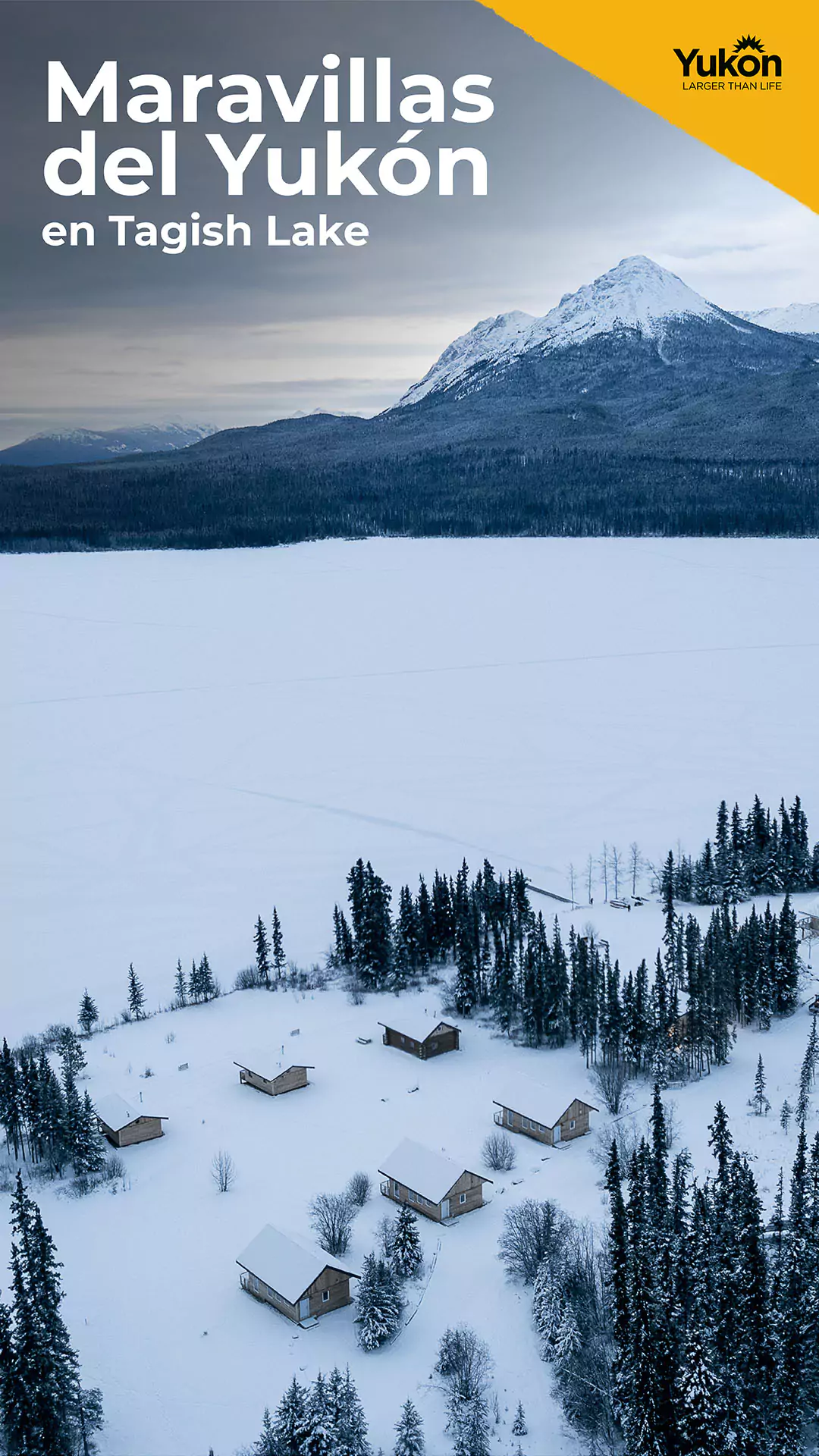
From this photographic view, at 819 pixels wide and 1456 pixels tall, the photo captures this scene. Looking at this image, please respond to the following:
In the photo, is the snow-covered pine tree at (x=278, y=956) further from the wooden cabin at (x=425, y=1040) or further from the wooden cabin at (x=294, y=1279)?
the wooden cabin at (x=294, y=1279)

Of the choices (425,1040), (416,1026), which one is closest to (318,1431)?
(425,1040)

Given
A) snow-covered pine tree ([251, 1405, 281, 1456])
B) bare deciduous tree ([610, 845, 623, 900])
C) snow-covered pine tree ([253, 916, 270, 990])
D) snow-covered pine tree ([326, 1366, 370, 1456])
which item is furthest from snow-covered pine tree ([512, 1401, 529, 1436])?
bare deciduous tree ([610, 845, 623, 900])

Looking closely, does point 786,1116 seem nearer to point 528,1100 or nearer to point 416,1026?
point 528,1100

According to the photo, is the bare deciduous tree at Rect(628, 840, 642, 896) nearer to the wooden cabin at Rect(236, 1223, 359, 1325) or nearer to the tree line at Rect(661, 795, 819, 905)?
the tree line at Rect(661, 795, 819, 905)

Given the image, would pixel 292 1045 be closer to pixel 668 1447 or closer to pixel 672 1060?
pixel 672 1060

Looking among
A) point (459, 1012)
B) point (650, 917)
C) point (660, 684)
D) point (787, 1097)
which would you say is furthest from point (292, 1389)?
point (660, 684)

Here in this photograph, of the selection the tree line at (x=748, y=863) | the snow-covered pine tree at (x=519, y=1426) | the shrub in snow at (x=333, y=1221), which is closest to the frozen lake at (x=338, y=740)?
the tree line at (x=748, y=863)
